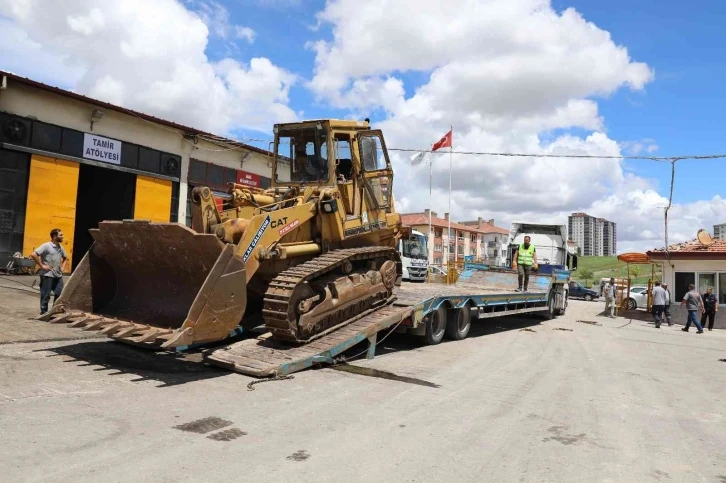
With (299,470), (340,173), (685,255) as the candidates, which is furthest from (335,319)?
(685,255)

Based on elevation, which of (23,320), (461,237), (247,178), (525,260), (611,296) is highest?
(461,237)

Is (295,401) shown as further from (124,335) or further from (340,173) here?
(340,173)

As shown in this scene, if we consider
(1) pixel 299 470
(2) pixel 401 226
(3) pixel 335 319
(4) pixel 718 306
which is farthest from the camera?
(4) pixel 718 306

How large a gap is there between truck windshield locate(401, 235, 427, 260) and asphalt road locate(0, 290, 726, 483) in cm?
1696

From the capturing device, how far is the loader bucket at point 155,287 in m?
6.20

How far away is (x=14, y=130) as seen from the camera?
14.1 metres

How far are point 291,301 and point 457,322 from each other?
4.80 m

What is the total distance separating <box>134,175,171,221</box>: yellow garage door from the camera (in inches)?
688

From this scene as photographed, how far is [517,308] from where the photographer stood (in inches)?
538

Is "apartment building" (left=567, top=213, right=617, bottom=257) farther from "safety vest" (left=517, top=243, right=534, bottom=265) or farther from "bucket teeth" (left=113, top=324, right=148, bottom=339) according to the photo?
"bucket teeth" (left=113, top=324, right=148, bottom=339)

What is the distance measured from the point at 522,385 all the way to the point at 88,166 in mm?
14513

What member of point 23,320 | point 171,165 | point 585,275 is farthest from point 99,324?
point 585,275

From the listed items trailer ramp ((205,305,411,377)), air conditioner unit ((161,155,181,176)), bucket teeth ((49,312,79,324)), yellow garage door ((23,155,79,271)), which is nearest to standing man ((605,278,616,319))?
trailer ramp ((205,305,411,377))

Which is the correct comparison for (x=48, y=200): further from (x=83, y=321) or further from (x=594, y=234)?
(x=594, y=234)
